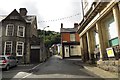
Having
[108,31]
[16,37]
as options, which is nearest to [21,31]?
[16,37]

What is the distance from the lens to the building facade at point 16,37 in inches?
1031

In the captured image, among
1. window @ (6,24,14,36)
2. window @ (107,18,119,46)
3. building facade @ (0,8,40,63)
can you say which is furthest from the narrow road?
window @ (6,24,14,36)

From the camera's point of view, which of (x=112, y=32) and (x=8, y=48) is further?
(x=8, y=48)

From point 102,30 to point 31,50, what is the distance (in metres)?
16.7

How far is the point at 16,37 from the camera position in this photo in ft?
87.1

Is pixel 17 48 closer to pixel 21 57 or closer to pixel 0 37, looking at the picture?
pixel 21 57

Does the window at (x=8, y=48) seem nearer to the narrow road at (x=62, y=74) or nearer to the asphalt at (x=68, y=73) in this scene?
the asphalt at (x=68, y=73)

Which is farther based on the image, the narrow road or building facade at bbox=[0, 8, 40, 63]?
building facade at bbox=[0, 8, 40, 63]

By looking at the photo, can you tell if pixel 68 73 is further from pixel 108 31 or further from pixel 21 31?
pixel 21 31

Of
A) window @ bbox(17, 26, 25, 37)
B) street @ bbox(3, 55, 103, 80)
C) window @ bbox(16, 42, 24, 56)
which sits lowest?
street @ bbox(3, 55, 103, 80)

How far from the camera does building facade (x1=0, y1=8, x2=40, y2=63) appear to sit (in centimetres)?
2619

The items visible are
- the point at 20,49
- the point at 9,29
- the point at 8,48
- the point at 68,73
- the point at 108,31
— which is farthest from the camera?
the point at 9,29

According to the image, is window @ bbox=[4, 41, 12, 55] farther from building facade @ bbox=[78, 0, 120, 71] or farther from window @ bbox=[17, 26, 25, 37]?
building facade @ bbox=[78, 0, 120, 71]

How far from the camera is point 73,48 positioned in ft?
128
